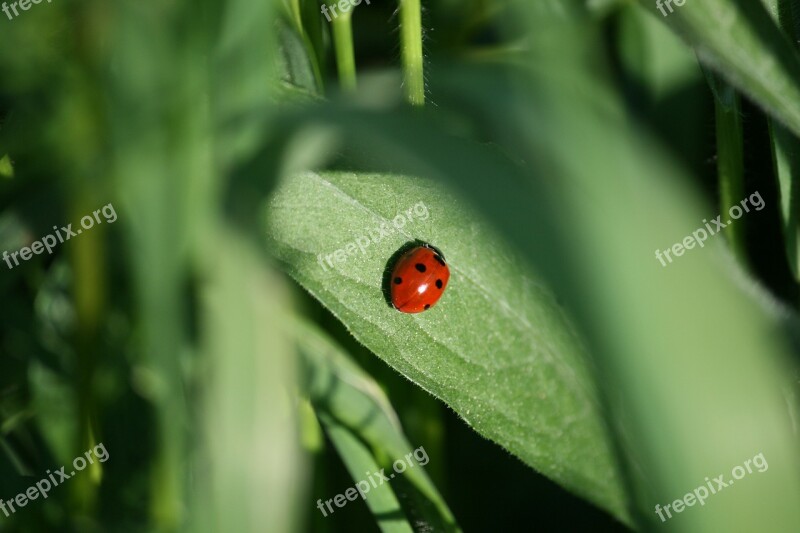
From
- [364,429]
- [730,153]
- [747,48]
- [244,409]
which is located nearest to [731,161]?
[730,153]

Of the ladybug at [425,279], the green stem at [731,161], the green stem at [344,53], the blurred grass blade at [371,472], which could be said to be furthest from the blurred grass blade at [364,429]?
the green stem at [731,161]

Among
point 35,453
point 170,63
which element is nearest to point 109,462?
point 35,453

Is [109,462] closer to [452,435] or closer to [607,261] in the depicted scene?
→ [452,435]

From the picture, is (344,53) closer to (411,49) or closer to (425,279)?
(411,49)

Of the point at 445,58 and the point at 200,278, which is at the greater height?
the point at 445,58

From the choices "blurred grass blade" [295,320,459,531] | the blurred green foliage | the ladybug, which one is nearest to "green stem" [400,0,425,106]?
the blurred green foliage

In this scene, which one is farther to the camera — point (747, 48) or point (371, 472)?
point (371, 472)
